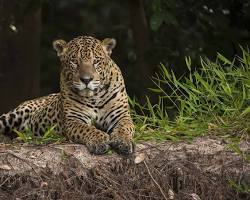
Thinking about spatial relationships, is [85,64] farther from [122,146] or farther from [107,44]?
[122,146]

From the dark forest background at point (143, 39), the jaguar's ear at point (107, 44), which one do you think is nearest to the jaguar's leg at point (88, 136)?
the jaguar's ear at point (107, 44)

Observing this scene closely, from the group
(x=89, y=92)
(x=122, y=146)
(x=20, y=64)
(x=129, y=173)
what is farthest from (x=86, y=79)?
(x=20, y=64)

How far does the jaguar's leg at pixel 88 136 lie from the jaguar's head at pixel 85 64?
37cm

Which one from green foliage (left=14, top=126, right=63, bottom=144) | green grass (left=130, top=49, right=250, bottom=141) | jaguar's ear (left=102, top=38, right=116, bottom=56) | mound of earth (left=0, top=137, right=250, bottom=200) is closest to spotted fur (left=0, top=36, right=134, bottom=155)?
jaguar's ear (left=102, top=38, right=116, bottom=56)

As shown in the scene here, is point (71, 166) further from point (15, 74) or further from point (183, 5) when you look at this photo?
point (15, 74)

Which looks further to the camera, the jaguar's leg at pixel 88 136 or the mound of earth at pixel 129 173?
the jaguar's leg at pixel 88 136

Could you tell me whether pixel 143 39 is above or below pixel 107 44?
below

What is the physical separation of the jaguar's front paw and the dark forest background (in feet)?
8.23

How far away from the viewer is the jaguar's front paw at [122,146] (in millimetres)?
8312

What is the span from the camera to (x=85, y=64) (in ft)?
30.5

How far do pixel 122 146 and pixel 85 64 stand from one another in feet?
4.11

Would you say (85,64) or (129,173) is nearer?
(129,173)

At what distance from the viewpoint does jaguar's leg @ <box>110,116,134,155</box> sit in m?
8.34

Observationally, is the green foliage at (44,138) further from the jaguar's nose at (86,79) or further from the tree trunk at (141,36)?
the tree trunk at (141,36)
